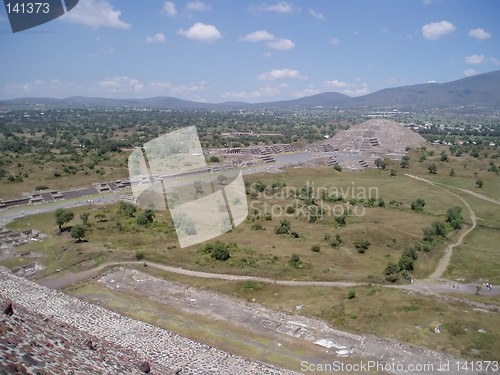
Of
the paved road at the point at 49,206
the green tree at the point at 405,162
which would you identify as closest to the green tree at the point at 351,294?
the paved road at the point at 49,206

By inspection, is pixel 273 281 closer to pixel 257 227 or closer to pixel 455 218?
pixel 257 227

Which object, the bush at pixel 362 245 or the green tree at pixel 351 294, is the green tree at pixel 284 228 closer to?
the bush at pixel 362 245

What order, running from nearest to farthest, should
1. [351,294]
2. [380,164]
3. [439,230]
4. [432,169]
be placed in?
[351,294] < [439,230] < [432,169] < [380,164]

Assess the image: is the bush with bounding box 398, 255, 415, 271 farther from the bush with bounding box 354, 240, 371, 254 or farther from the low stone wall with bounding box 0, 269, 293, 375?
the low stone wall with bounding box 0, 269, 293, 375

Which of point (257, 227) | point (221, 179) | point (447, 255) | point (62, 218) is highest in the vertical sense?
point (62, 218)

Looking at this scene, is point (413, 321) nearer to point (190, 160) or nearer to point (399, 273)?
point (399, 273)

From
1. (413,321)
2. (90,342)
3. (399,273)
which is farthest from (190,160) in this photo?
(90,342)

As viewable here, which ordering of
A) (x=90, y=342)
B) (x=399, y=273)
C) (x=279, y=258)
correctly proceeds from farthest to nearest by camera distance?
(x=279, y=258) < (x=399, y=273) < (x=90, y=342)

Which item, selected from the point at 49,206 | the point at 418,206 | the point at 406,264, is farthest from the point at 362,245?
the point at 49,206
